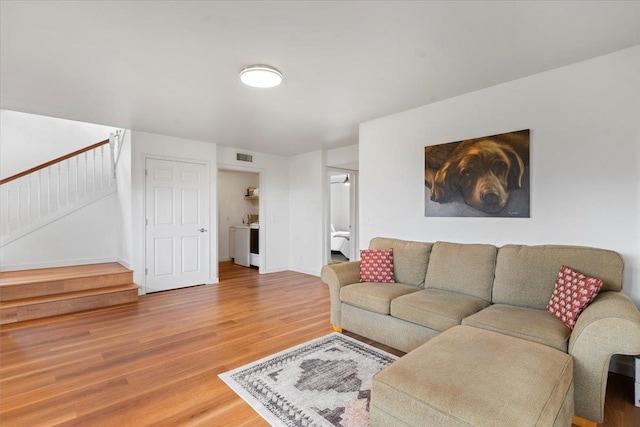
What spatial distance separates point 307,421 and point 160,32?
8.72 feet

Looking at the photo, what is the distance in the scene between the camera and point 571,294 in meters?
2.05

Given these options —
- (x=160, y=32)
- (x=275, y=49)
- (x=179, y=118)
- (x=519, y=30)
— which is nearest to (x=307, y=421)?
(x=275, y=49)

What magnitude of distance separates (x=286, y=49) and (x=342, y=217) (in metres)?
7.35

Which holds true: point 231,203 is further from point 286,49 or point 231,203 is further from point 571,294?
point 571,294

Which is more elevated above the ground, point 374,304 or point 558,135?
point 558,135

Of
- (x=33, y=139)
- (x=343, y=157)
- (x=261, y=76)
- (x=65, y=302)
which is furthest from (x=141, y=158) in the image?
(x=343, y=157)

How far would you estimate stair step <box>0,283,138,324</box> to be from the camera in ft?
11.2

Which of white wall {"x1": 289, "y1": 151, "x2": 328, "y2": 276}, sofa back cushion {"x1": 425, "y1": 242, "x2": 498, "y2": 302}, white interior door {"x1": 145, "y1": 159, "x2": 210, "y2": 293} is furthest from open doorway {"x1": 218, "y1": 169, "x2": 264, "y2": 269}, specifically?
sofa back cushion {"x1": 425, "y1": 242, "x2": 498, "y2": 302}

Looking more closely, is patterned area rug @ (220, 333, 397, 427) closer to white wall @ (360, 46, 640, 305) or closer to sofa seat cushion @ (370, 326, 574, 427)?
sofa seat cushion @ (370, 326, 574, 427)

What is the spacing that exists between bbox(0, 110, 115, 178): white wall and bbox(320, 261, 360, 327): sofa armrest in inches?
201

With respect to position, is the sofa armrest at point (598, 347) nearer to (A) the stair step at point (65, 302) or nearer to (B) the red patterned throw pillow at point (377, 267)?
(B) the red patterned throw pillow at point (377, 267)

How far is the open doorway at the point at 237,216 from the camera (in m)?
6.92

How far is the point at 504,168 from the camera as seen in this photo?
113 inches

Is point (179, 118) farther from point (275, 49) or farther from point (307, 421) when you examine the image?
point (307, 421)
